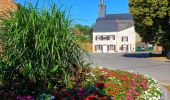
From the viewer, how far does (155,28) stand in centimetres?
4341

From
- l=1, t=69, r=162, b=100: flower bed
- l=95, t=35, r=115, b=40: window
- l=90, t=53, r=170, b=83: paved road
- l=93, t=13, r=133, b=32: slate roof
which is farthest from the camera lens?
l=93, t=13, r=133, b=32: slate roof

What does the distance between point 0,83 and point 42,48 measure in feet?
4.48

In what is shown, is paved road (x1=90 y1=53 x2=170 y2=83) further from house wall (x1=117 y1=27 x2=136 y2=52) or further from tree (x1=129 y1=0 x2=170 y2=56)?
house wall (x1=117 y1=27 x2=136 y2=52)

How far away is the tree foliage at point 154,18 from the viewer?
42.1 metres

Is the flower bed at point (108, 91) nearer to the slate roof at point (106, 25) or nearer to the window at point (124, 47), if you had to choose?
the window at point (124, 47)

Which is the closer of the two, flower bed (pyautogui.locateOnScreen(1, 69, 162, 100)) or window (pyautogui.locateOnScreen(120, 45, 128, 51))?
flower bed (pyautogui.locateOnScreen(1, 69, 162, 100))

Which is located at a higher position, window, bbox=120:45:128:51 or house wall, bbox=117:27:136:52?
house wall, bbox=117:27:136:52

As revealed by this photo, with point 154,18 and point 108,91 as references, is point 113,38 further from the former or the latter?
point 108,91

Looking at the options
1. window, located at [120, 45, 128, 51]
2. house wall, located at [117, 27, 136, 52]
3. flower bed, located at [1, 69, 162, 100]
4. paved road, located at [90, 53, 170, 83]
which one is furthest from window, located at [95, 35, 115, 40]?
flower bed, located at [1, 69, 162, 100]

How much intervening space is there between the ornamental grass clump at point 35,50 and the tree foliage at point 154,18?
34.2 meters

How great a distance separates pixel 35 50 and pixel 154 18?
119ft

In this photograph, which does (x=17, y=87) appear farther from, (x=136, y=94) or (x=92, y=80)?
(x=136, y=94)

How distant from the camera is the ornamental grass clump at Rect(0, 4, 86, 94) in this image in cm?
816

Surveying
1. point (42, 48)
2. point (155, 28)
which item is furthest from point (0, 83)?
point (155, 28)
